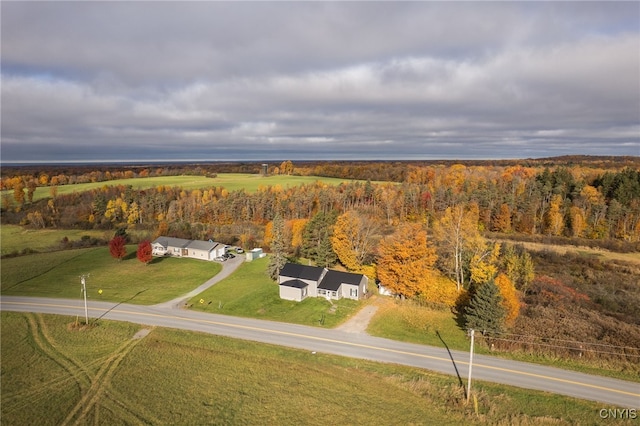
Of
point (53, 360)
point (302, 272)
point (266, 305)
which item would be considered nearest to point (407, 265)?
point (302, 272)

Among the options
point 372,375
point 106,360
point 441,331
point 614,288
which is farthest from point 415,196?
point 106,360

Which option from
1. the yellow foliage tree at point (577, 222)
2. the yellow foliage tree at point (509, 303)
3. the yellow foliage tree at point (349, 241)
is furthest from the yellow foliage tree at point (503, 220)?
the yellow foliage tree at point (509, 303)

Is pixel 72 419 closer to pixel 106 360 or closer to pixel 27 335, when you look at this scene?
pixel 106 360

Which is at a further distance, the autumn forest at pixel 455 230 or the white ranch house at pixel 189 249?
the white ranch house at pixel 189 249

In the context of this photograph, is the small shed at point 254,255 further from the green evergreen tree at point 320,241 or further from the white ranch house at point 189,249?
the green evergreen tree at point 320,241

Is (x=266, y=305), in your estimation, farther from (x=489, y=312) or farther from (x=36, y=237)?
(x=36, y=237)
